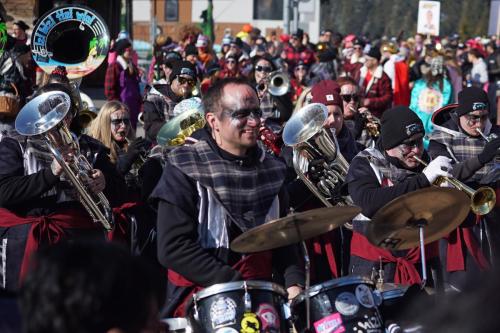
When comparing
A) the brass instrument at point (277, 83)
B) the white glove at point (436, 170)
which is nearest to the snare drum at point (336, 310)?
the white glove at point (436, 170)

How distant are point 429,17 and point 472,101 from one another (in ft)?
58.1

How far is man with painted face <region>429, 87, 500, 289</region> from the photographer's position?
6.60 m

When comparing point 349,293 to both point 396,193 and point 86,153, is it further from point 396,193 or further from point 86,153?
point 86,153

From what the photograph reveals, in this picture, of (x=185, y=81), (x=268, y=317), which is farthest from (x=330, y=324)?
(x=185, y=81)

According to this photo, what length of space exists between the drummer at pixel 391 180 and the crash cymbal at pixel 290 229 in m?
1.26

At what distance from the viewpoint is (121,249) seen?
2.31m

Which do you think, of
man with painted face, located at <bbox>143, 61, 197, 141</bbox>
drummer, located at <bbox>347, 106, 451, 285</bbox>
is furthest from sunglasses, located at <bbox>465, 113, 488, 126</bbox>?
man with painted face, located at <bbox>143, 61, 197, 141</bbox>

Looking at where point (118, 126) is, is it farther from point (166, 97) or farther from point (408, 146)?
point (408, 146)

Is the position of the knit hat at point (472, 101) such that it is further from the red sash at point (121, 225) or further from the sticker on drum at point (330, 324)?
the sticker on drum at point (330, 324)

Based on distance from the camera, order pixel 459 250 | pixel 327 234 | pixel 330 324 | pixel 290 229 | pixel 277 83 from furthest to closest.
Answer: pixel 277 83 < pixel 327 234 < pixel 459 250 < pixel 330 324 < pixel 290 229

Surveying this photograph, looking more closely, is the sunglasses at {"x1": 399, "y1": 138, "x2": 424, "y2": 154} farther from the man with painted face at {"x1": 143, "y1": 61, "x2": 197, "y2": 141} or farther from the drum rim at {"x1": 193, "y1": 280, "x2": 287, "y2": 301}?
the man with painted face at {"x1": 143, "y1": 61, "x2": 197, "y2": 141}

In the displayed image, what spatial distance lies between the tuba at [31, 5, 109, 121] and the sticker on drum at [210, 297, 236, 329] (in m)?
4.03

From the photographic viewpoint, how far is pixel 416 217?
185 inches

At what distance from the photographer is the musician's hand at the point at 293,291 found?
4495 mm
